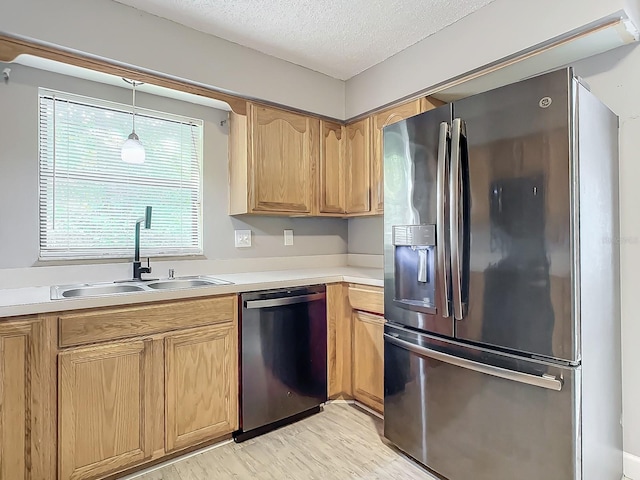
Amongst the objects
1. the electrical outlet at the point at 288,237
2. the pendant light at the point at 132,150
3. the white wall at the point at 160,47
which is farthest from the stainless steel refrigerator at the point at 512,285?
the pendant light at the point at 132,150

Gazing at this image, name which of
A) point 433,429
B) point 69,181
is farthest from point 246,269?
point 433,429

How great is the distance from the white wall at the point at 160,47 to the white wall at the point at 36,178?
0.32m

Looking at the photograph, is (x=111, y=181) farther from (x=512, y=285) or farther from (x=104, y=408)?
(x=512, y=285)

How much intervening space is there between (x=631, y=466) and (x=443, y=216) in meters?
1.50

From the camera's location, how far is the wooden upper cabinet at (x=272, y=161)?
2.49 metres

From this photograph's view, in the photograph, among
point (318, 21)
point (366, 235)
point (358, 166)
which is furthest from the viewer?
point (366, 235)

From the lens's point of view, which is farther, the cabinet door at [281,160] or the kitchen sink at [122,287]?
the cabinet door at [281,160]

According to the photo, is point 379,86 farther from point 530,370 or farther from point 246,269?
point 530,370

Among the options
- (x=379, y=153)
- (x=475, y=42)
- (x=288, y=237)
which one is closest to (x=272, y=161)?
(x=288, y=237)

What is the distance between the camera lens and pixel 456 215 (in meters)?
1.57

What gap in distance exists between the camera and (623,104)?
178cm

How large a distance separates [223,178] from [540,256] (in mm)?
2059

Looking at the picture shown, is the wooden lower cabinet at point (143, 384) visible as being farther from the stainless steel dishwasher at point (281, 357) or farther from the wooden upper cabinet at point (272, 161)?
the wooden upper cabinet at point (272, 161)

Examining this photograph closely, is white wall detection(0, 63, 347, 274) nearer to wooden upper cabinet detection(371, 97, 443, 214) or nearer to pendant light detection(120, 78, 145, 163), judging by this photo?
pendant light detection(120, 78, 145, 163)
